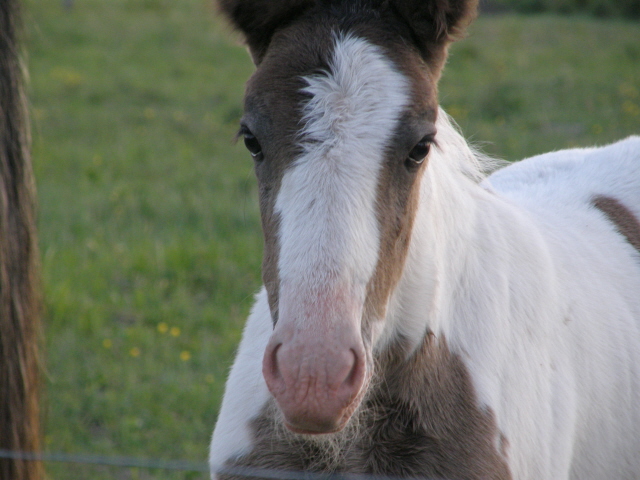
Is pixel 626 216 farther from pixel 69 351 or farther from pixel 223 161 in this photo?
pixel 223 161

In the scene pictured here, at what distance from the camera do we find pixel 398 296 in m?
2.09

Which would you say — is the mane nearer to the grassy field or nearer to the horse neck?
the horse neck

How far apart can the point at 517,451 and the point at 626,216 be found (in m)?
1.29

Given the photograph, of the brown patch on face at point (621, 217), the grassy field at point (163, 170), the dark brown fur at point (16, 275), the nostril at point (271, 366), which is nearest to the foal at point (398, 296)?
the nostril at point (271, 366)

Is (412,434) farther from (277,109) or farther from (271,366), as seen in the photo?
(277,109)

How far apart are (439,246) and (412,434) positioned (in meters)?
0.57

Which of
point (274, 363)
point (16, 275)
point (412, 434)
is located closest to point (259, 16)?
point (274, 363)

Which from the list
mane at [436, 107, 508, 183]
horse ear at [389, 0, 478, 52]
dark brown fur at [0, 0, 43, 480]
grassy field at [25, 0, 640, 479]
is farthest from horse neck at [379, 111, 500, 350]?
dark brown fur at [0, 0, 43, 480]

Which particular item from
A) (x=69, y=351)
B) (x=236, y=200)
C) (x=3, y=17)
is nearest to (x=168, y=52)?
(x=236, y=200)

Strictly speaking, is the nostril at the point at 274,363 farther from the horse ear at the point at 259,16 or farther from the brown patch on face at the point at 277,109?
the horse ear at the point at 259,16

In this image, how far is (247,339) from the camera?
2373mm

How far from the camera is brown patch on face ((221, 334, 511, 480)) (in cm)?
202

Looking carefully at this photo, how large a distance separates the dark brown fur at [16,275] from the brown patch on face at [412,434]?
1.20 metres

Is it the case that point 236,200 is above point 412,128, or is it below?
below
